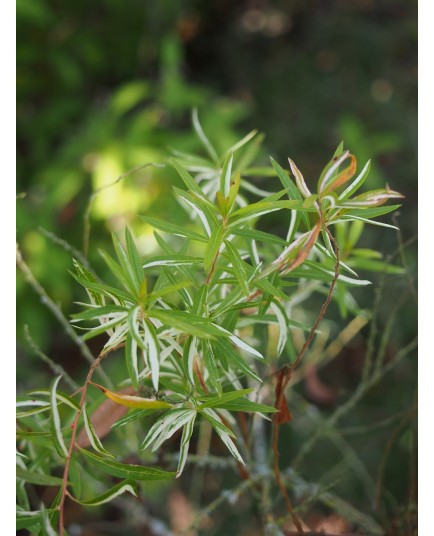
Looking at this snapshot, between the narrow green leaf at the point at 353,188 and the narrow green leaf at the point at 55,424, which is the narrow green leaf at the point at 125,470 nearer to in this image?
the narrow green leaf at the point at 55,424

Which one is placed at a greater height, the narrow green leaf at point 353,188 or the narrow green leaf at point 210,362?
the narrow green leaf at point 353,188

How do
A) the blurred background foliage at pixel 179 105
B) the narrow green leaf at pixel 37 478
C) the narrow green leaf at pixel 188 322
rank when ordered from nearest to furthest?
1. the narrow green leaf at pixel 188 322
2. the narrow green leaf at pixel 37 478
3. the blurred background foliage at pixel 179 105

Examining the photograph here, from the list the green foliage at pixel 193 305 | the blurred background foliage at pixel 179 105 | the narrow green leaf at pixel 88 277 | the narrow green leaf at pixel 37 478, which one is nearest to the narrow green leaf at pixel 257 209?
the green foliage at pixel 193 305

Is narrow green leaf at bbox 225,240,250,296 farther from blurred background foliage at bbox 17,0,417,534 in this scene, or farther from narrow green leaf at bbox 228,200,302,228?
blurred background foliage at bbox 17,0,417,534

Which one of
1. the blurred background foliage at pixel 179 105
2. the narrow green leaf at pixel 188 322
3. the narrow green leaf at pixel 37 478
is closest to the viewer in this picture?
the narrow green leaf at pixel 188 322

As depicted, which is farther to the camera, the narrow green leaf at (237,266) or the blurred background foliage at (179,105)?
the blurred background foliage at (179,105)

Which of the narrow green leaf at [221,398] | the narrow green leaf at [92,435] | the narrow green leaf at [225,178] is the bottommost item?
the narrow green leaf at [92,435]

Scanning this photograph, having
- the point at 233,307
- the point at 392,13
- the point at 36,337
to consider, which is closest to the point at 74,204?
the point at 36,337

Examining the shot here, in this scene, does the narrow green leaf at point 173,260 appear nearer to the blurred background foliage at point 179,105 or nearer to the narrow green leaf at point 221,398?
the narrow green leaf at point 221,398

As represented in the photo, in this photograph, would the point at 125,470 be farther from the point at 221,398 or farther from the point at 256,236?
the point at 256,236

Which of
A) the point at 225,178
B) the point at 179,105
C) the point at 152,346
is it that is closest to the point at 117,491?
the point at 152,346
